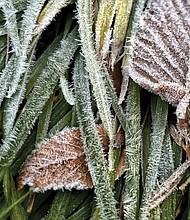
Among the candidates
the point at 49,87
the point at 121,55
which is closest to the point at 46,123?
the point at 49,87

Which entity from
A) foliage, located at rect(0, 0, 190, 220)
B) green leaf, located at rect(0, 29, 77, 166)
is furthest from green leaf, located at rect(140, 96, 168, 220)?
green leaf, located at rect(0, 29, 77, 166)

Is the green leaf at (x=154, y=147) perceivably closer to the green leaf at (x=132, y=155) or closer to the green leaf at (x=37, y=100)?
the green leaf at (x=132, y=155)

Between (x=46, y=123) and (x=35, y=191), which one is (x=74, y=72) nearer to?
(x=46, y=123)

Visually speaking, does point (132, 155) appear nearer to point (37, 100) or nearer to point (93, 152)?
point (93, 152)

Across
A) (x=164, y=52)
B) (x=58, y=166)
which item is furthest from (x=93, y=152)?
(x=164, y=52)

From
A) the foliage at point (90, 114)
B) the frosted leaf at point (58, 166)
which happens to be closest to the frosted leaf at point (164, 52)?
the foliage at point (90, 114)

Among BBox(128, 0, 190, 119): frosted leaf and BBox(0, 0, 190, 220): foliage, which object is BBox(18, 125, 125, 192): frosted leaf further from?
BBox(128, 0, 190, 119): frosted leaf

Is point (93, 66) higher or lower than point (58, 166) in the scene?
higher

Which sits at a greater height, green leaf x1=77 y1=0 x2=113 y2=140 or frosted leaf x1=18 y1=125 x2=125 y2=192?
green leaf x1=77 y1=0 x2=113 y2=140
